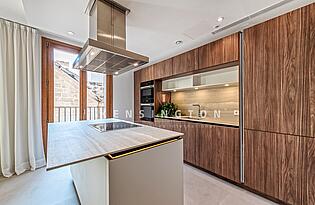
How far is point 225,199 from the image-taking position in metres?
2.25

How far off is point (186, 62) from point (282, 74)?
1832 millimetres

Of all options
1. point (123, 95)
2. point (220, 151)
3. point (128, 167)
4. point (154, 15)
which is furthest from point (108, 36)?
point (123, 95)

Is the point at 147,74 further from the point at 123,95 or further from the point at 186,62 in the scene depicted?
the point at 186,62

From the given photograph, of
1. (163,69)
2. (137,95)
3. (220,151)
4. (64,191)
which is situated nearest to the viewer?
(64,191)

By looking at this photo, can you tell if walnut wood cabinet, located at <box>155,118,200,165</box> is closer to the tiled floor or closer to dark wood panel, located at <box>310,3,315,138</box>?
the tiled floor

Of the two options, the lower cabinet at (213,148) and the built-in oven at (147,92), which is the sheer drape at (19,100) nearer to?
the built-in oven at (147,92)

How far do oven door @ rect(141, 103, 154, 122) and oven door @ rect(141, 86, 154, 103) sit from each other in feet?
0.43

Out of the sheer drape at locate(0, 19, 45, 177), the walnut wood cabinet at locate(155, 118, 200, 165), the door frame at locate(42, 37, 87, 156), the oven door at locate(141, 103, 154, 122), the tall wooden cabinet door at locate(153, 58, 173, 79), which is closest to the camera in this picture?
the sheer drape at locate(0, 19, 45, 177)

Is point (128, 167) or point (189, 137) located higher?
point (128, 167)

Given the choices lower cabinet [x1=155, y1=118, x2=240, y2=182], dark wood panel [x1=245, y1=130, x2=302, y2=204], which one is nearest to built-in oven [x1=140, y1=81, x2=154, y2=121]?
lower cabinet [x1=155, y1=118, x2=240, y2=182]

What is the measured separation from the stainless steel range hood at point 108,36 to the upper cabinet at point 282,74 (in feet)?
5.26

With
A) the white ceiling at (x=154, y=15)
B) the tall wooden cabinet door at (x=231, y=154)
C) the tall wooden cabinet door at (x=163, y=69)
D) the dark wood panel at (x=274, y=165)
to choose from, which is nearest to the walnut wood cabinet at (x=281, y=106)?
the dark wood panel at (x=274, y=165)

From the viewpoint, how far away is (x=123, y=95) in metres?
5.34

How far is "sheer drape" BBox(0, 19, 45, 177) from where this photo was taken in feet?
9.55
